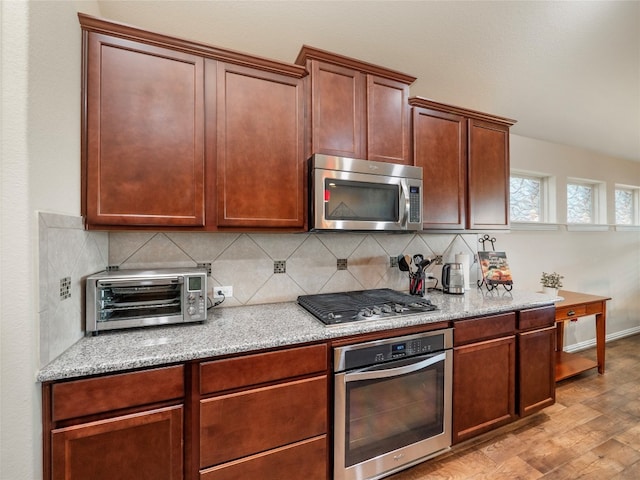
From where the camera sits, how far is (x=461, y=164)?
2133 mm

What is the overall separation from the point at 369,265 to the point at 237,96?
59.3 inches

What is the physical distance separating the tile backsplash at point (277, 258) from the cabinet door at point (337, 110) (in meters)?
0.65

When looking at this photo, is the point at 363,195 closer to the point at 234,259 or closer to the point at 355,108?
the point at 355,108

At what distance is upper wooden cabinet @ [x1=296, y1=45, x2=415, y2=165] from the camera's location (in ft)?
5.34

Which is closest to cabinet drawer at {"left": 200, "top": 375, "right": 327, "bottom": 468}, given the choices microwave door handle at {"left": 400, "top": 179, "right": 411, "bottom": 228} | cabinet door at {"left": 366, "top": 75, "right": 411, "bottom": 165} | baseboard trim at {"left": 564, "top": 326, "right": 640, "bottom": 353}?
microwave door handle at {"left": 400, "top": 179, "right": 411, "bottom": 228}

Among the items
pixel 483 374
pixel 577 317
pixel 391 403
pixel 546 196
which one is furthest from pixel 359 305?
pixel 546 196

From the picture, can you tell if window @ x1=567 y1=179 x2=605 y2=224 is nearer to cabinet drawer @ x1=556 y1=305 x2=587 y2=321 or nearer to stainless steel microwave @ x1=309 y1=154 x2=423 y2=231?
cabinet drawer @ x1=556 y1=305 x2=587 y2=321

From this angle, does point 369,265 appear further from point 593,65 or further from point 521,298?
point 593,65

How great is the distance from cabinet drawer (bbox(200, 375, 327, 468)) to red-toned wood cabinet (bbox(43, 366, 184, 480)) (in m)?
0.12

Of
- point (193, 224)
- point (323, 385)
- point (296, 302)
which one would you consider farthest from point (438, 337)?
point (193, 224)

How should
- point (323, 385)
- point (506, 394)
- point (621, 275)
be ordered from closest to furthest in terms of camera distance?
point (323, 385)
point (506, 394)
point (621, 275)

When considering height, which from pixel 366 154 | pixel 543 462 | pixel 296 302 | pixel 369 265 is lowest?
pixel 543 462

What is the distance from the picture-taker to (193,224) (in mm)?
1410

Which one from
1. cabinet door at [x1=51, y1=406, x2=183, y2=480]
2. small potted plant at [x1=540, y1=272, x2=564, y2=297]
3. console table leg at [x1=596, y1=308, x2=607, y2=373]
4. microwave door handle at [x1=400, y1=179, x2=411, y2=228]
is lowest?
console table leg at [x1=596, y1=308, x2=607, y2=373]
